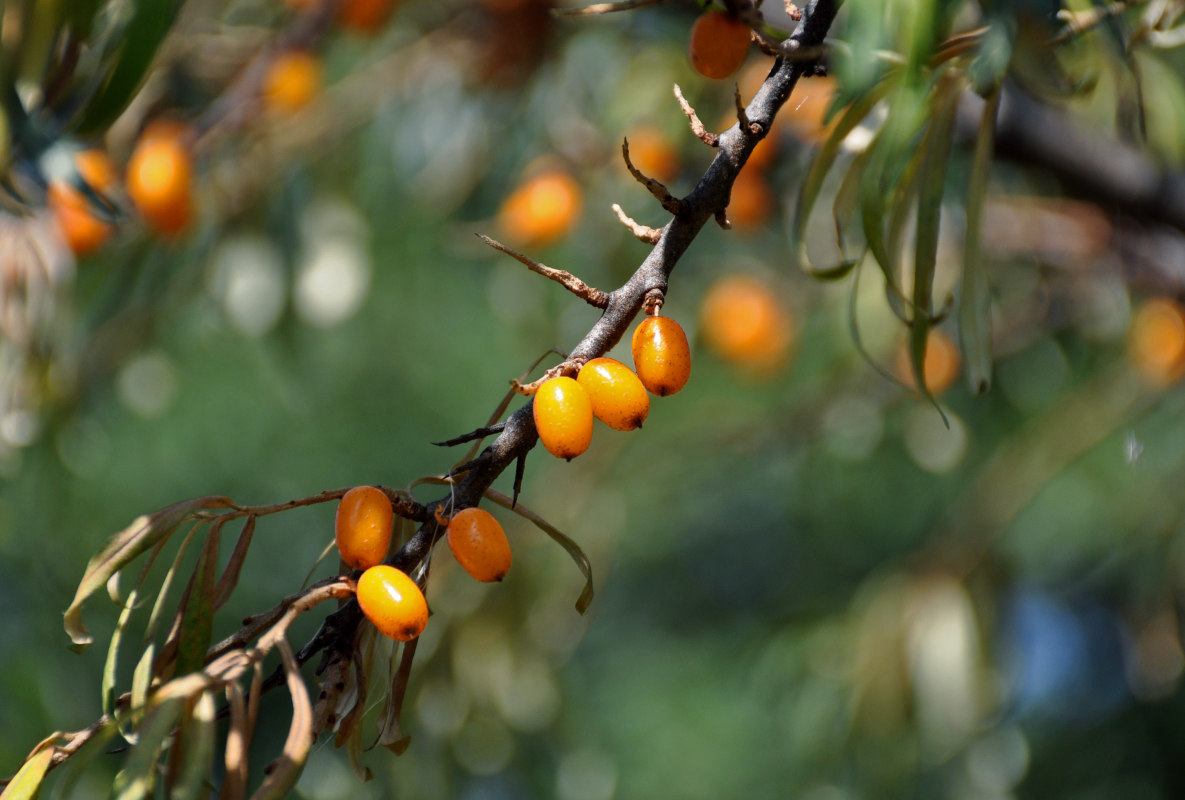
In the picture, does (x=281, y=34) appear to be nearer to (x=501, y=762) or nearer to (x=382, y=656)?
(x=501, y=762)

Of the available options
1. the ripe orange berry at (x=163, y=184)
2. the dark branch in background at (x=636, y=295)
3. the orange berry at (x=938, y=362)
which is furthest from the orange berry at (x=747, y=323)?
the dark branch in background at (x=636, y=295)

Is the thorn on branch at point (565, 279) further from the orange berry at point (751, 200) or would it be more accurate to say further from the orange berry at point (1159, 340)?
the orange berry at point (1159, 340)

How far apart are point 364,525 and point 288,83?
1.36 meters

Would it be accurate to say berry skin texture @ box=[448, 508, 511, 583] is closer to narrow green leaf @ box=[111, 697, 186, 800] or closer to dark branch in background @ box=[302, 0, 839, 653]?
dark branch in background @ box=[302, 0, 839, 653]

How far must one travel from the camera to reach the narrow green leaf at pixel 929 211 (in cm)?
64

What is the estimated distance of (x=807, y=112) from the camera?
1.59 meters

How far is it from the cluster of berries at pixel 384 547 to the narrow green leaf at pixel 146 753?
107mm

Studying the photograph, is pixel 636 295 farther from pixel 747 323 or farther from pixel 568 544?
pixel 747 323

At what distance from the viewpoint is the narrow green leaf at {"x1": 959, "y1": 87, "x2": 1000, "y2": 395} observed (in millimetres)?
661

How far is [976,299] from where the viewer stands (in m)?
0.67

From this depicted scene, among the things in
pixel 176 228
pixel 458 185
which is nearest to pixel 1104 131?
pixel 458 185

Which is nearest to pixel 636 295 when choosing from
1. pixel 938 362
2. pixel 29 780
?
pixel 29 780

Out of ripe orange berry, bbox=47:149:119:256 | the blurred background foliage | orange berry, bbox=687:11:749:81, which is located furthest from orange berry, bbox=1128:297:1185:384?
ripe orange berry, bbox=47:149:119:256

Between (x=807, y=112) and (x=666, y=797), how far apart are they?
469cm
